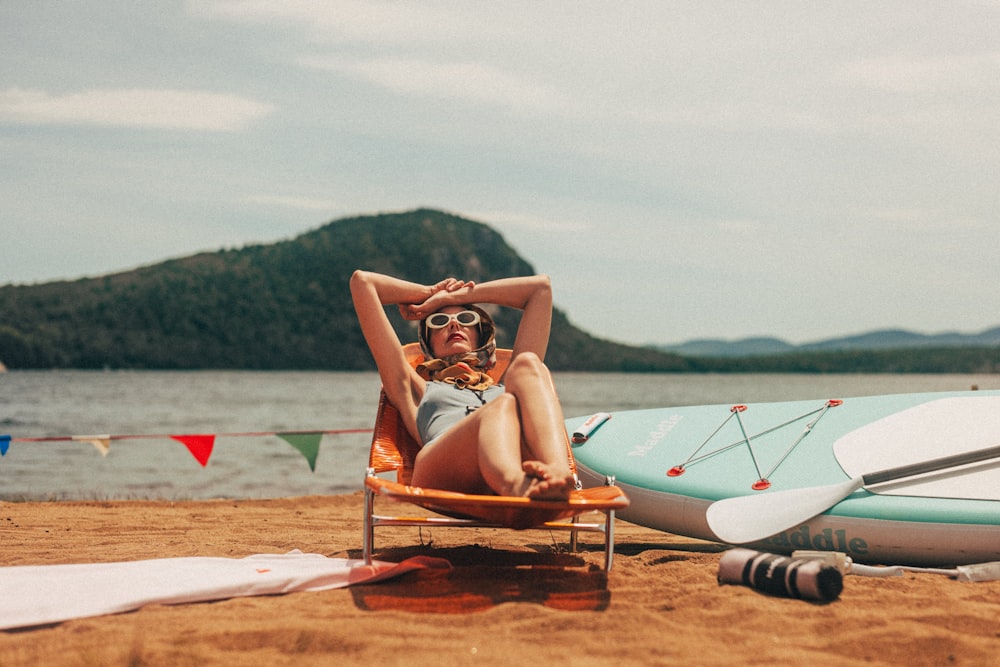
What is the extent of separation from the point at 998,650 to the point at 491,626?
156cm

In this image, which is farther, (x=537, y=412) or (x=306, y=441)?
(x=306, y=441)

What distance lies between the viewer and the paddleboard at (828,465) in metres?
3.95

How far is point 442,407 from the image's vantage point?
13.3 ft

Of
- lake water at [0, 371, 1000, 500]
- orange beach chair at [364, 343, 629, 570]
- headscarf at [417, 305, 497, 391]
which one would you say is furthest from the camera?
lake water at [0, 371, 1000, 500]

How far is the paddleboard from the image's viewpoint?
12.9 ft

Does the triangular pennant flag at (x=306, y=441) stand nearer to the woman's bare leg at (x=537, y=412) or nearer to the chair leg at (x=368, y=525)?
the chair leg at (x=368, y=525)

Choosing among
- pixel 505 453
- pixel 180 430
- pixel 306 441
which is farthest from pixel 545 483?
pixel 180 430

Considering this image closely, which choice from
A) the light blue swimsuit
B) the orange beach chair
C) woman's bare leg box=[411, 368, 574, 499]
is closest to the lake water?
the orange beach chair

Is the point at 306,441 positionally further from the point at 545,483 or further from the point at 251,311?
the point at 251,311

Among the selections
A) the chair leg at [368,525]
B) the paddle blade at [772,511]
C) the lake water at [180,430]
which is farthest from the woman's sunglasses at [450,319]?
the lake water at [180,430]

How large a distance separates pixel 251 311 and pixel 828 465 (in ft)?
209

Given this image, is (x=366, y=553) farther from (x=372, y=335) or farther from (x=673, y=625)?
(x=673, y=625)

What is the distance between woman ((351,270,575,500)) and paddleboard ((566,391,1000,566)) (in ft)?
3.75

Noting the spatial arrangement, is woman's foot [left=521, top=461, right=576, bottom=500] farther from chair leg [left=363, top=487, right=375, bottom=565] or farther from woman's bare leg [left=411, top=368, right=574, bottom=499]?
chair leg [left=363, top=487, right=375, bottom=565]
